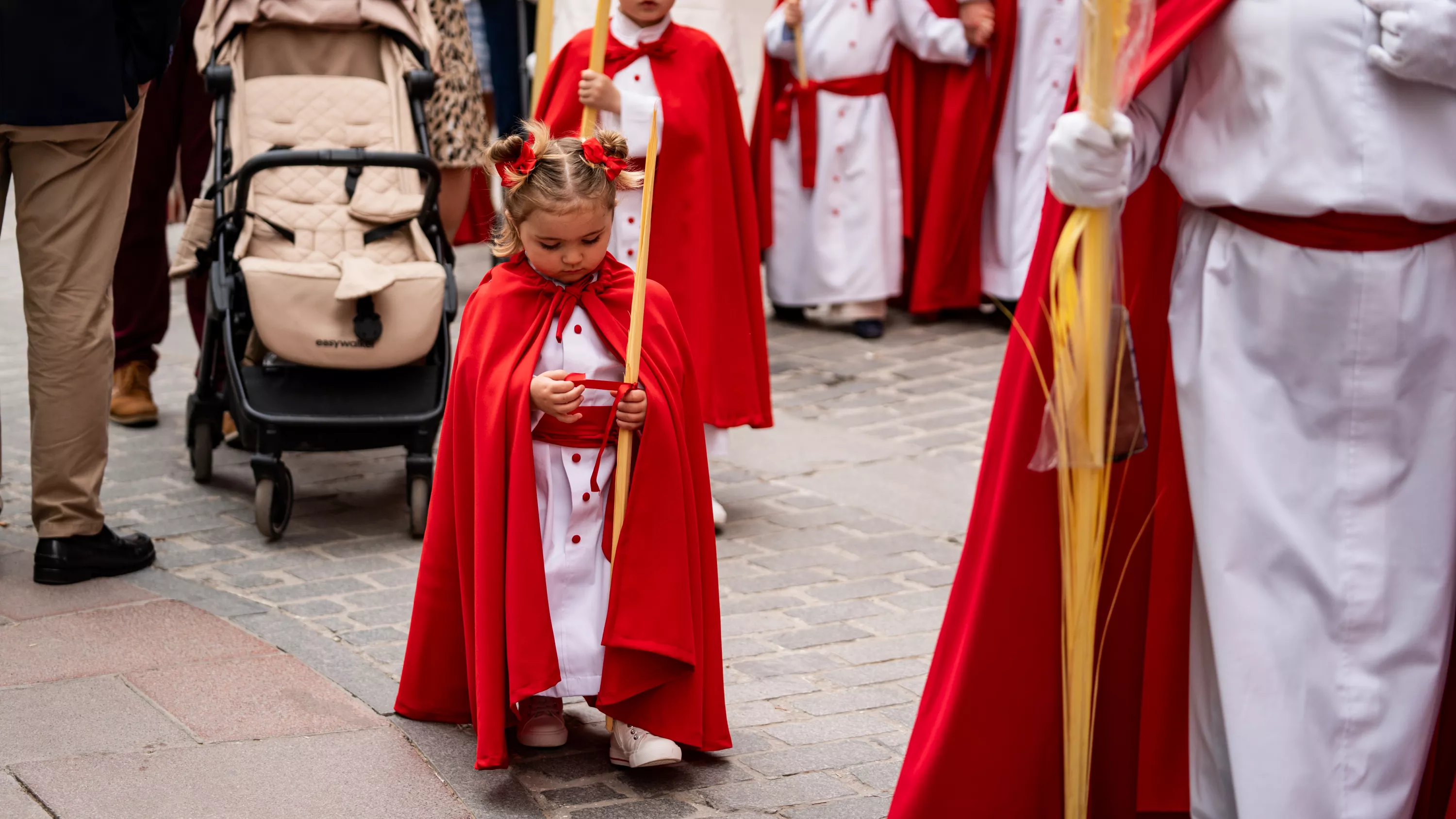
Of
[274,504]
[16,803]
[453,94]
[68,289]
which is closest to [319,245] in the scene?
[274,504]

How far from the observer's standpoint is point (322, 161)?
5.30 meters

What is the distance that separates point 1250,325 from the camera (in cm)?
280

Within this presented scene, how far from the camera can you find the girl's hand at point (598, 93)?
4.62 meters

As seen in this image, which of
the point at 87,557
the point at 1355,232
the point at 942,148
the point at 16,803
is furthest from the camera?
the point at 942,148

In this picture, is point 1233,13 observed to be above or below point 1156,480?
above

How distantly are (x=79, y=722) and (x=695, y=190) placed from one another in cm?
244

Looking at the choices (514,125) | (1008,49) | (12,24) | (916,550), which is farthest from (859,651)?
(514,125)

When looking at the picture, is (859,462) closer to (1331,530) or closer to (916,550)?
(916,550)

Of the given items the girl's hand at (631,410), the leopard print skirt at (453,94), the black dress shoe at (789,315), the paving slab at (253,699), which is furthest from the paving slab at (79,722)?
the black dress shoe at (789,315)

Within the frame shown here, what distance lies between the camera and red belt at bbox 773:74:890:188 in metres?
8.29

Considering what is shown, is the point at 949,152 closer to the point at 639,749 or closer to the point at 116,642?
the point at 116,642

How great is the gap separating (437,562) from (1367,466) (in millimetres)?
1863

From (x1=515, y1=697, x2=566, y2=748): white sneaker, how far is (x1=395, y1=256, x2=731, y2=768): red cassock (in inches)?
3.7

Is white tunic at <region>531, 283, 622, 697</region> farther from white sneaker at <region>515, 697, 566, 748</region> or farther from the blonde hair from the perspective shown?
the blonde hair
